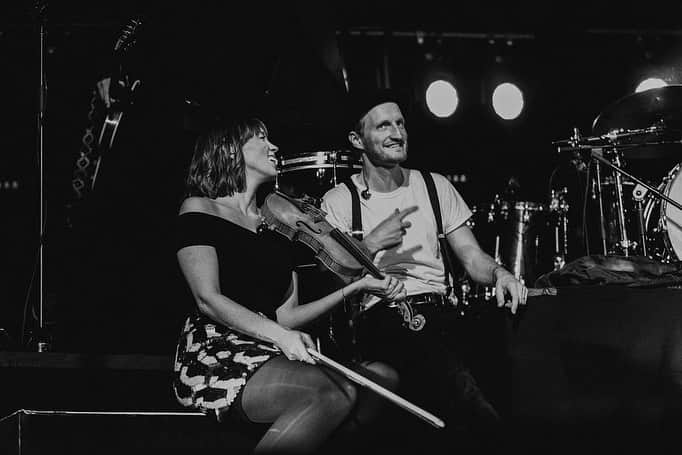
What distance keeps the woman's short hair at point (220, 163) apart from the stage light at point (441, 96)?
429 cm

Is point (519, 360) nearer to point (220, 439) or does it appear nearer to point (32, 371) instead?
point (220, 439)

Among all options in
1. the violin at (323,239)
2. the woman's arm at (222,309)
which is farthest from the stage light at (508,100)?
the woman's arm at (222,309)

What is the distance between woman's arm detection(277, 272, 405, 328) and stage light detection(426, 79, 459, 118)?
14.1 feet

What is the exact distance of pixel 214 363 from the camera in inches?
104

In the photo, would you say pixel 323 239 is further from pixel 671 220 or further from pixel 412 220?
pixel 671 220

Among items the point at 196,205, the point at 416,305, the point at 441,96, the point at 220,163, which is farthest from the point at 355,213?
the point at 441,96

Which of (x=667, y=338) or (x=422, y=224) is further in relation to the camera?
(x=422, y=224)

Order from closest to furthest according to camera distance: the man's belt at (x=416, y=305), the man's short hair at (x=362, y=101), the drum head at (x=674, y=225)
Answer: the man's belt at (x=416, y=305)
the man's short hair at (x=362, y=101)
the drum head at (x=674, y=225)

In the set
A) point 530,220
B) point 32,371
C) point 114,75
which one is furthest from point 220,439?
point 530,220

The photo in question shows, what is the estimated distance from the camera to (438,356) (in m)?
3.12

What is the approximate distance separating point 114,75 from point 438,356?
2.39 metres

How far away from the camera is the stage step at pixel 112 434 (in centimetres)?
353

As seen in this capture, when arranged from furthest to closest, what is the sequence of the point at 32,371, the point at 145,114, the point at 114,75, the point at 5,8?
1. the point at 5,8
2. the point at 145,114
3. the point at 114,75
4. the point at 32,371

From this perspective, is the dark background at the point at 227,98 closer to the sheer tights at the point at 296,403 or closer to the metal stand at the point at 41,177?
the metal stand at the point at 41,177
